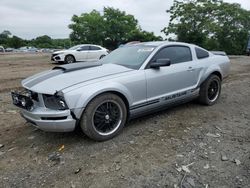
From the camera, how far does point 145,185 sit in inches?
125

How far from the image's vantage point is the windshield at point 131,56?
16.2ft

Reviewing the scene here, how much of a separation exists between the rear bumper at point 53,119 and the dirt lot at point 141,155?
0.38 m

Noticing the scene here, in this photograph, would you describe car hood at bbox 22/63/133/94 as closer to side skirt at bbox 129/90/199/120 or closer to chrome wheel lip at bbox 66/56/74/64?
side skirt at bbox 129/90/199/120

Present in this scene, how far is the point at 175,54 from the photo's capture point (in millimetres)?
5531

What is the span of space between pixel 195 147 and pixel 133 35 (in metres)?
45.9

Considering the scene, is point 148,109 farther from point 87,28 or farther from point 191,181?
point 87,28

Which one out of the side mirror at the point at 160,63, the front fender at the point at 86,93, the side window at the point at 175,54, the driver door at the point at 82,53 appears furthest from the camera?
the driver door at the point at 82,53

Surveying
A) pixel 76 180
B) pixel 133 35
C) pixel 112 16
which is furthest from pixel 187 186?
pixel 112 16

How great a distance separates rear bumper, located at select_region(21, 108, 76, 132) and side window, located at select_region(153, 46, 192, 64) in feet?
6.60

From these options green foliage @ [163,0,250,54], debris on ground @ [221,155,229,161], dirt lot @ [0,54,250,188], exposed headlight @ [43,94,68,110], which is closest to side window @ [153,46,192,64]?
dirt lot @ [0,54,250,188]

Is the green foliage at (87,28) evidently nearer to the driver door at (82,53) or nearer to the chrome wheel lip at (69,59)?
the driver door at (82,53)

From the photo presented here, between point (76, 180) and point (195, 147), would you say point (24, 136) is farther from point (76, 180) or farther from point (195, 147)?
point (195, 147)

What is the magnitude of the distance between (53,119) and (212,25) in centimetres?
3360

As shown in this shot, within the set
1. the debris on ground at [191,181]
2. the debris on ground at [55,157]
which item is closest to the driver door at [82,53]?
the debris on ground at [55,157]
